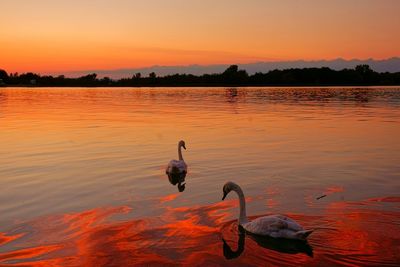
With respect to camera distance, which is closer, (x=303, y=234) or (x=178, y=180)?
(x=303, y=234)

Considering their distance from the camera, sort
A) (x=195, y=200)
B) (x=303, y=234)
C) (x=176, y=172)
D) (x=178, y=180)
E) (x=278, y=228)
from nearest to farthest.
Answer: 1. (x=303, y=234)
2. (x=278, y=228)
3. (x=195, y=200)
4. (x=178, y=180)
5. (x=176, y=172)

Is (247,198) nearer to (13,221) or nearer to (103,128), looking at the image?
(13,221)

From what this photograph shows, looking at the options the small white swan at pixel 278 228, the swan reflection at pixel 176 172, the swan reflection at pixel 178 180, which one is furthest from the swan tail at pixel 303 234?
the swan reflection at pixel 176 172

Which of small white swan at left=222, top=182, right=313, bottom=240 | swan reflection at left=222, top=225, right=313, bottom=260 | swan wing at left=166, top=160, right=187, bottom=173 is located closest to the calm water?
swan reflection at left=222, top=225, right=313, bottom=260

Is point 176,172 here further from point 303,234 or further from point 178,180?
point 303,234

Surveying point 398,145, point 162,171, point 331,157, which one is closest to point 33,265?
point 162,171

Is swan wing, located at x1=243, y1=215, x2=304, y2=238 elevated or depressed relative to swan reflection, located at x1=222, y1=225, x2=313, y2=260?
elevated

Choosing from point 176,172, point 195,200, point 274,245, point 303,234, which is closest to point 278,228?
point 274,245

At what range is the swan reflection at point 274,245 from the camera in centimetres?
1005

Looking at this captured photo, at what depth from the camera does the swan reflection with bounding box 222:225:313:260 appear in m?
10.0

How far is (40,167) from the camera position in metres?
19.8

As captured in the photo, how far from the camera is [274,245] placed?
1050 cm

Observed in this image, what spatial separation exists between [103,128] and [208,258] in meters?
26.4

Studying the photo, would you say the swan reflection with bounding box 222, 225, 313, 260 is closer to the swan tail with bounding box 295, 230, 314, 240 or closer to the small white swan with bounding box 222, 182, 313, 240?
the small white swan with bounding box 222, 182, 313, 240
